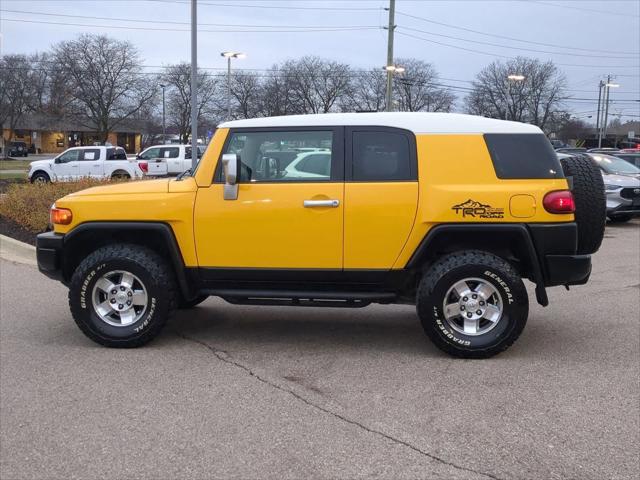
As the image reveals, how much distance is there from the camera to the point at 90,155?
2462 centimetres

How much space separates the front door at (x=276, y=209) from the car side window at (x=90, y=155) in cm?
2120

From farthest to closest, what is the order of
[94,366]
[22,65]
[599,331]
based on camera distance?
[22,65]
[599,331]
[94,366]

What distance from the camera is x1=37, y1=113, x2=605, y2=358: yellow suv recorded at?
4.83m

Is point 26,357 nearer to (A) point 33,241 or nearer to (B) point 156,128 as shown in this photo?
(A) point 33,241

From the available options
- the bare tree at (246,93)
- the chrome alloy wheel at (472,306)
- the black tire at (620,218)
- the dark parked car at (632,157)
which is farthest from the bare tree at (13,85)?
the chrome alloy wheel at (472,306)

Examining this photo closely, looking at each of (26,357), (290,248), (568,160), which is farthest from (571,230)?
(26,357)

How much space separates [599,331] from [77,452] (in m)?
4.64

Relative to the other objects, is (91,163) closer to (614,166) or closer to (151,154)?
(151,154)

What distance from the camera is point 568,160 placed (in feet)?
17.3

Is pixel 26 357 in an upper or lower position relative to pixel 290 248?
lower

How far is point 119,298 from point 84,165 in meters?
20.9

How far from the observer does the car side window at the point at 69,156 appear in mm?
24500

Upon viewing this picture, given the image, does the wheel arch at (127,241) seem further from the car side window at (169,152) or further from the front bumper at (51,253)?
the car side window at (169,152)

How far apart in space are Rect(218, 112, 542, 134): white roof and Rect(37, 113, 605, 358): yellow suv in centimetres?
1
